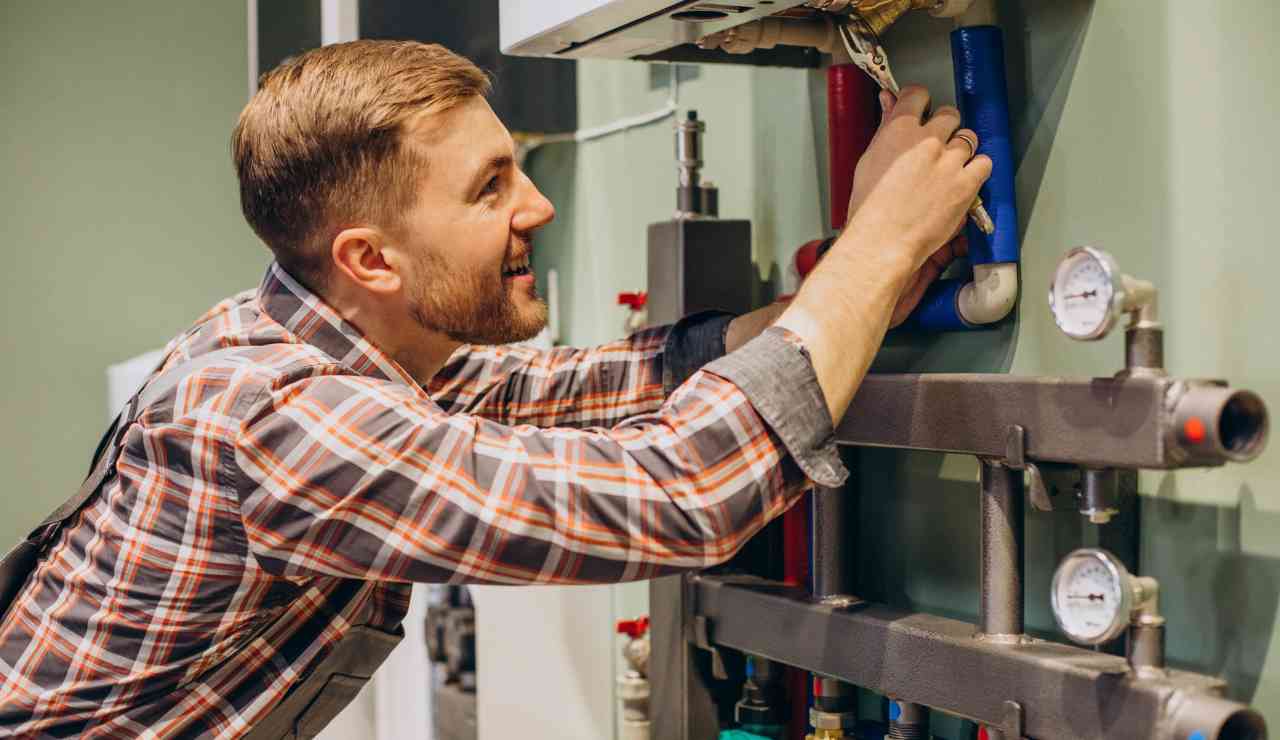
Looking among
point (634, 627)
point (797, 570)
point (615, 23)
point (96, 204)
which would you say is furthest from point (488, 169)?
point (96, 204)

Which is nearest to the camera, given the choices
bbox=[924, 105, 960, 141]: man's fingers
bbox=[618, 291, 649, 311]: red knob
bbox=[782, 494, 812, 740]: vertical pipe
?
bbox=[924, 105, 960, 141]: man's fingers

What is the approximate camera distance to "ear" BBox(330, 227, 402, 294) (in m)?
1.09

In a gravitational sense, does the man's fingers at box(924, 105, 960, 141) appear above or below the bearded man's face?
above

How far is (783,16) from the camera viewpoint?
44.5 inches

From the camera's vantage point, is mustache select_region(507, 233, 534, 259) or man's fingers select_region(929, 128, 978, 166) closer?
man's fingers select_region(929, 128, 978, 166)

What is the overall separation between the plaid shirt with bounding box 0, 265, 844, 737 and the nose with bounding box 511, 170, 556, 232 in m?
0.17

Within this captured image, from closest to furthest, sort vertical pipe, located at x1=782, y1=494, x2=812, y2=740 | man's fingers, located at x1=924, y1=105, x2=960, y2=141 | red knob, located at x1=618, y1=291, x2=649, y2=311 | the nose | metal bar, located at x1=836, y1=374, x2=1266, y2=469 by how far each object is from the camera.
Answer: metal bar, located at x1=836, y1=374, x2=1266, y2=469
man's fingers, located at x1=924, y1=105, x2=960, y2=141
the nose
vertical pipe, located at x1=782, y1=494, x2=812, y2=740
red knob, located at x1=618, y1=291, x2=649, y2=311

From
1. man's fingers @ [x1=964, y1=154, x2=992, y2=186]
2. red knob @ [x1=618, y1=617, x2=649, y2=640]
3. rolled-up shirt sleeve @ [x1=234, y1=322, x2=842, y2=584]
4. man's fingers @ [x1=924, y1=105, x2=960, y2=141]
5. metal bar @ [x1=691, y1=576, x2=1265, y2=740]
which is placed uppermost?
man's fingers @ [x1=924, y1=105, x2=960, y2=141]

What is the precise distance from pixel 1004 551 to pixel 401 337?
0.54 meters

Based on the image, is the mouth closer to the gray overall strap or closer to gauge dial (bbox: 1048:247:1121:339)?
the gray overall strap

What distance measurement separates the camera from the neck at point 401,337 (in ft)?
3.74

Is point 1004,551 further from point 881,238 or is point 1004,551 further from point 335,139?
point 335,139

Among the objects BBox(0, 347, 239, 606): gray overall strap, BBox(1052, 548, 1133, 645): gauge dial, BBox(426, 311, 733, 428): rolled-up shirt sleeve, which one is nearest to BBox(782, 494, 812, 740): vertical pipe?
BBox(426, 311, 733, 428): rolled-up shirt sleeve

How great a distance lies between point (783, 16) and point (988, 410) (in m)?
0.40
